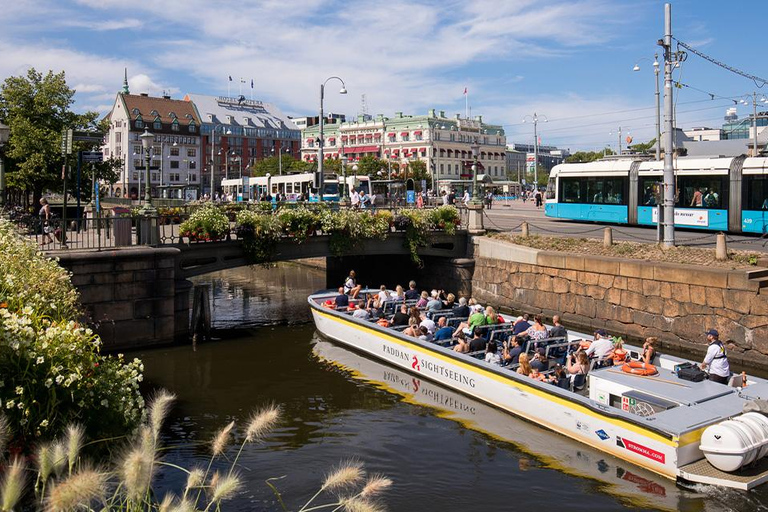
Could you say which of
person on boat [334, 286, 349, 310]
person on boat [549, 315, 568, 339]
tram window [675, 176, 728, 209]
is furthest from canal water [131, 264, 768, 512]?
tram window [675, 176, 728, 209]

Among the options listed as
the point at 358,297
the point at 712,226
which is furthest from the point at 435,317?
the point at 712,226

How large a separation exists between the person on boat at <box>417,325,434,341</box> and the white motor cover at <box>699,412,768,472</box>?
771cm

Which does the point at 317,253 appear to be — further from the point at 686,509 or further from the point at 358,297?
the point at 686,509

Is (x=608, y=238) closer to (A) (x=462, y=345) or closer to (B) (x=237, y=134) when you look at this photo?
(A) (x=462, y=345)

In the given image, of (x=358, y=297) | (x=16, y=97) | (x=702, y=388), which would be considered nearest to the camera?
(x=702, y=388)

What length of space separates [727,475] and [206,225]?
15.9m

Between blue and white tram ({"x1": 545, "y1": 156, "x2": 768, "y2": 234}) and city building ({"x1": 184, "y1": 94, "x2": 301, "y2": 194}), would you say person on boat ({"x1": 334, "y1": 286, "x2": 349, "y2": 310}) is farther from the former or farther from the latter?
city building ({"x1": 184, "y1": 94, "x2": 301, "y2": 194})

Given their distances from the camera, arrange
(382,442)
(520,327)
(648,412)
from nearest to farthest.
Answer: (648,412) → (382,442) → (520,327)

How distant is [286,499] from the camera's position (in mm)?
10672

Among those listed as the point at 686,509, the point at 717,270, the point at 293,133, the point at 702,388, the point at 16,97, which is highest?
the point at 293,133

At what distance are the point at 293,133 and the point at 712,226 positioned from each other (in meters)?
109

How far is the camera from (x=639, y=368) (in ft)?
44.2

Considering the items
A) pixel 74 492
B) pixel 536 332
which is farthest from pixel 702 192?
pixel 74 492

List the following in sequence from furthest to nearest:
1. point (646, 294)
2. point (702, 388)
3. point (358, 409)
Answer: point (646, 294) → point (358, 409) → point (702, 388)
